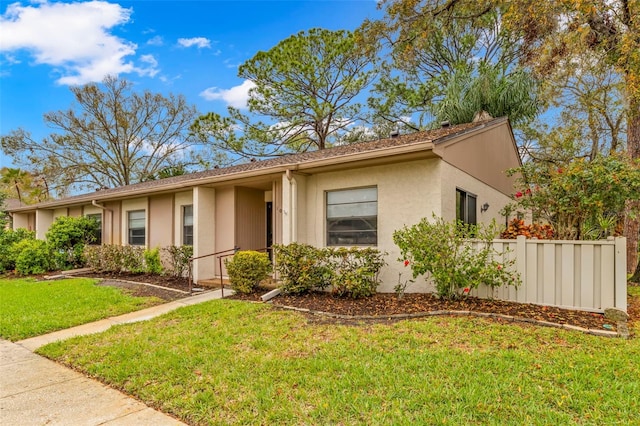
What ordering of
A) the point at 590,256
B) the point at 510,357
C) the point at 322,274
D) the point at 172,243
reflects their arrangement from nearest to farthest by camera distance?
the point at 510,357, the point at 590,256, the point at 322,274, the point at 172,243

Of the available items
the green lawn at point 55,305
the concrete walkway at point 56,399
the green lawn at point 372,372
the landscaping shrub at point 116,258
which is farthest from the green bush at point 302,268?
the landscaping shrub at point 116,258

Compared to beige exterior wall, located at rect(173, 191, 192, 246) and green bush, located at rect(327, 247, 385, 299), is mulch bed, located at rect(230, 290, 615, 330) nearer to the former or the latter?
green bush, located at rect(327, 247, 385, 299)

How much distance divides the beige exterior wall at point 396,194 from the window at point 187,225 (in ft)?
16.8

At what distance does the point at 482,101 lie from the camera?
45.0ft

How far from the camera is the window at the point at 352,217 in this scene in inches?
303

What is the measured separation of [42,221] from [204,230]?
1243 centimetres

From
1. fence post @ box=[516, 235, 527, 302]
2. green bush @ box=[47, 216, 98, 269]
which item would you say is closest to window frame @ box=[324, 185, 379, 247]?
fence post @ box=[516, 235, 527, 302]

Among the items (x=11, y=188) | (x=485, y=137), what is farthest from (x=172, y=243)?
(x=11, y=188)

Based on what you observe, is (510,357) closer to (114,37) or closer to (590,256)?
(590,256)

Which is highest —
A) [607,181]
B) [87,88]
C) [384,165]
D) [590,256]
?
[87,88]

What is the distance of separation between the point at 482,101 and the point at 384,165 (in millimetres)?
8498

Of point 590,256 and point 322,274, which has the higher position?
point 590,256

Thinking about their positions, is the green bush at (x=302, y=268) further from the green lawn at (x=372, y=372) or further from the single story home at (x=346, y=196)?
Result: the green lawn at (x=372, y=372)

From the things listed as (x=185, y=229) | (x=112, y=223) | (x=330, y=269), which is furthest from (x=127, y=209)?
(x=330, y=269)
